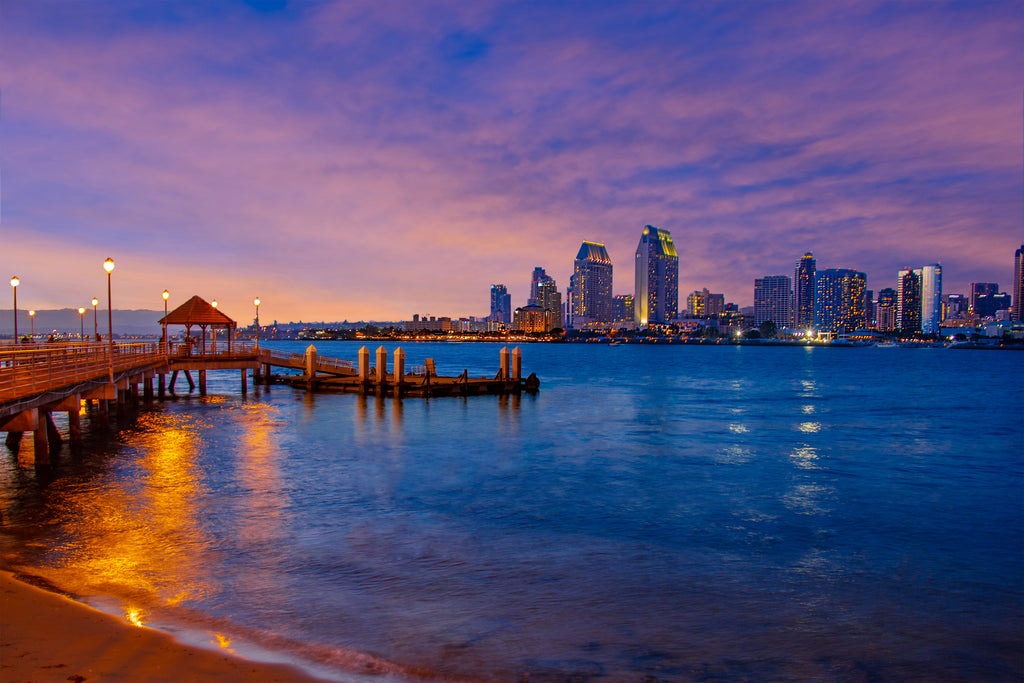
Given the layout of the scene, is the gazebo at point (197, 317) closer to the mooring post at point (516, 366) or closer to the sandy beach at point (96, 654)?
the mooring post at point (516, 366)

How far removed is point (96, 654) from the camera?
26.7 ft

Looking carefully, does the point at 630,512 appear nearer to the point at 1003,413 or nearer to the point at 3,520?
the point at 3,520

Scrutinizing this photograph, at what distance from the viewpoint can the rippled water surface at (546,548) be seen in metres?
9.91

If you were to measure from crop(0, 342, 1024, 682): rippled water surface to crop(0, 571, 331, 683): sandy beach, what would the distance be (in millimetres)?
752

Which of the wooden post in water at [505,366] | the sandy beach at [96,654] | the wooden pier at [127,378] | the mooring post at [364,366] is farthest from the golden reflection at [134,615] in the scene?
the wooden post in water at [505,366]

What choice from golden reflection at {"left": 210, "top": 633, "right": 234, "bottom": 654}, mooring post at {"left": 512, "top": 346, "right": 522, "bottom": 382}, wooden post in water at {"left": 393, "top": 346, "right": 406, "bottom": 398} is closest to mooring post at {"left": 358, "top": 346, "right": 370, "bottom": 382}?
wooden post in water at {"left": 393, "top": 346, "right": 406, "bottom": 398}

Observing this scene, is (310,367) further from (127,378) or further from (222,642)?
(222,642)

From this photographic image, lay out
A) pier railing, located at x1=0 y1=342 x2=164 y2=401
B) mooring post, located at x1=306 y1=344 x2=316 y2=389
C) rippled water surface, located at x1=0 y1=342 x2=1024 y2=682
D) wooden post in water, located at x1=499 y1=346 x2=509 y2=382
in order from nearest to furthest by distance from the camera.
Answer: rippled water surface, located at x1=0 y1=342 x2=1024 y2=682 → pier railing, located at x1=0 y1=342 x2=164 y2=401 → mooring post, located at x1=306 y1=344 x2=316 y2=389 → wooden post in water, located at x1=499 y1=346 x2=509 y2=382

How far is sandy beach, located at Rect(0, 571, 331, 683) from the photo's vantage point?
7.56m

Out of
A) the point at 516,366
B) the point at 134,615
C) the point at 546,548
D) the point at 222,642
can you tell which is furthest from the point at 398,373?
the point at 222,642

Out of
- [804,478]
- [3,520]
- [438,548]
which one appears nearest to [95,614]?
[438,548]

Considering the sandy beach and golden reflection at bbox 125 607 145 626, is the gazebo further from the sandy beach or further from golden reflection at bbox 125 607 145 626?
the sandy beach

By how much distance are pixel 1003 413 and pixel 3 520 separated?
60132mm

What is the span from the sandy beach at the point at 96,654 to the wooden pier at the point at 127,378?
10.4 metres
